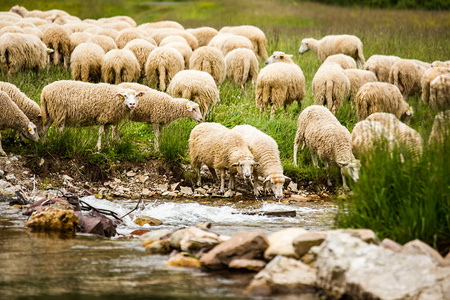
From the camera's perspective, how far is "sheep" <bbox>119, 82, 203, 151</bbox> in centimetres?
1273

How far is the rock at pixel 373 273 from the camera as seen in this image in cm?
464

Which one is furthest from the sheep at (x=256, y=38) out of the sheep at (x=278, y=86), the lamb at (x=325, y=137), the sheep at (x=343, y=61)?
the lamb at (x=325, y=137)

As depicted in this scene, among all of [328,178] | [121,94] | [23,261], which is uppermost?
[121,94]

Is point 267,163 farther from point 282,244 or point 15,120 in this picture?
point 282,244

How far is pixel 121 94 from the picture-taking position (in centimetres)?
1213

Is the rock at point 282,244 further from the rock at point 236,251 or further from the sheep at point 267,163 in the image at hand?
the sheep at point 267,163

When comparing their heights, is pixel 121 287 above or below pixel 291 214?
above

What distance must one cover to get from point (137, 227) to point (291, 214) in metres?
2.59

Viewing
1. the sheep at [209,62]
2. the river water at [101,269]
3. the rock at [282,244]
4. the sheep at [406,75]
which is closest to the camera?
the river water at [101,269]

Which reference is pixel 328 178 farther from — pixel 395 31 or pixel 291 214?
pixel 395 31

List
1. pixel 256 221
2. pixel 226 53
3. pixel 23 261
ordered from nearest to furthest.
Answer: pixel 23 261 < pixel 256 221 < pixel 226 53

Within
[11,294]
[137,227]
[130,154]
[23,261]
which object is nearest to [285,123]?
[130,154]

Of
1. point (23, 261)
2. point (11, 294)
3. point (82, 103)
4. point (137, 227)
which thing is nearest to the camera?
point (11, 294)

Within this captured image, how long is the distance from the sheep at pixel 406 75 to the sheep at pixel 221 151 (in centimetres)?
692
